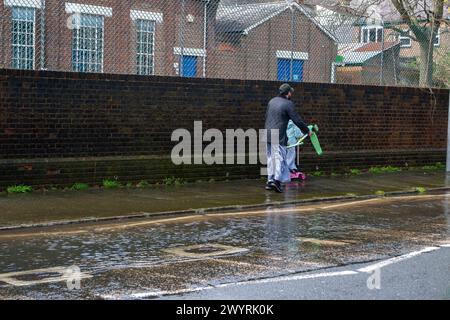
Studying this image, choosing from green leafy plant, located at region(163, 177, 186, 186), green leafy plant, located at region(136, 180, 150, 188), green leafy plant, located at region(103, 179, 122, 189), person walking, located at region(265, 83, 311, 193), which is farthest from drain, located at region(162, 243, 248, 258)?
green leafy plant, located at region(163, 177, 186, 186)

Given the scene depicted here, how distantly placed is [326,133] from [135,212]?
6.87m

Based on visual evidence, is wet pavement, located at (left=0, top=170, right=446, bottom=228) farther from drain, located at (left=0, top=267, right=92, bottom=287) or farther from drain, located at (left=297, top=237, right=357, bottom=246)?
drain, located at (left=297, top=237, right=357, bottom=246)

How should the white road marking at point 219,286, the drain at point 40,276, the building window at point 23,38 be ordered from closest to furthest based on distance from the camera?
the white road marking at point 219,286, the drain at point 40,276, the building window at point 23,38

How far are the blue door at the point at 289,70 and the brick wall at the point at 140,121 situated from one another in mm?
470

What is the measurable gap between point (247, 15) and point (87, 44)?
149 inches

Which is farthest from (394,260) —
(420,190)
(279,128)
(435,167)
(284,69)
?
(435,167)

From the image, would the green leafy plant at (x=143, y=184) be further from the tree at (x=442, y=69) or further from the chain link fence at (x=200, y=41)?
the tree at (x=442, y=69)

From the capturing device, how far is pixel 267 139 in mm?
12758

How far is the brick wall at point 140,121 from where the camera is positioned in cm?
1213

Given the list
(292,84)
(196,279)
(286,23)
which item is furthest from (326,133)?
(196,279)

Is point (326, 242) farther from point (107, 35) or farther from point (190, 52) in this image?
point (190, 52)

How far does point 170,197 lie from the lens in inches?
472

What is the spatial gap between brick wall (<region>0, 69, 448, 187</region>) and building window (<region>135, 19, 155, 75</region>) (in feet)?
1.69

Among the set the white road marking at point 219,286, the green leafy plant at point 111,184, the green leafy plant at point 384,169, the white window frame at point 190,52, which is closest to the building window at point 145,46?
the white window frame at point 190,52
